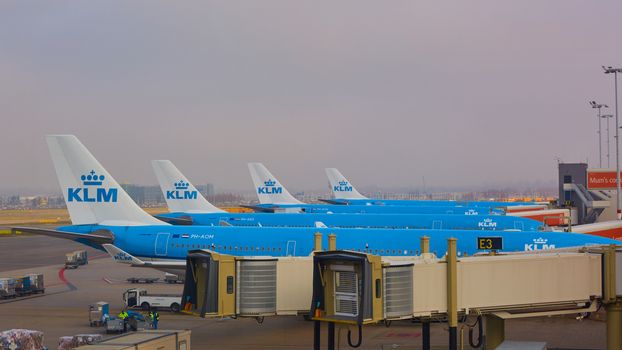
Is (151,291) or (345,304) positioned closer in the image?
(345,304)

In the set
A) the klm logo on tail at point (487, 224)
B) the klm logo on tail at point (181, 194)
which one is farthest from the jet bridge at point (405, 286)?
the klm logo on tail at point (181, 194)

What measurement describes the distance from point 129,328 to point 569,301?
80.4 ft

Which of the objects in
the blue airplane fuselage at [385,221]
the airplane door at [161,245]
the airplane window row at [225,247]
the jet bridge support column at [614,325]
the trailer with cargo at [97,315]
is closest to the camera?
the jet bridge support column at [614,325]

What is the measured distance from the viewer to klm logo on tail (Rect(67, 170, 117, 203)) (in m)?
47.5

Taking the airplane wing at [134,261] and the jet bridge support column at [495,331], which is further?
the airplane wing at [134,261]

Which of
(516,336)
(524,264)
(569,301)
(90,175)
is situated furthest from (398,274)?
(90,175)

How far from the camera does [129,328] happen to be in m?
38.9

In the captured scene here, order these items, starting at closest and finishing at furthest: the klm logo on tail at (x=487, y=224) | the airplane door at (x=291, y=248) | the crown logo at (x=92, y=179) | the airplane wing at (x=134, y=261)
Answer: the airplane wing at (x=134, y=261) < the airplane door at (x=291, y=248) < the crown logo at (x=92, y=179) < the klm logo on tail at (x=487, y=224)

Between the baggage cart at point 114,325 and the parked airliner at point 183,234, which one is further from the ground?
the parked airliner at point 183,234

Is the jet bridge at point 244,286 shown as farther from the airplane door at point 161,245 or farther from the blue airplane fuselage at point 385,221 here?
the blue airplane fuselage at point 385,221

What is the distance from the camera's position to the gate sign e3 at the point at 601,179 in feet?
306

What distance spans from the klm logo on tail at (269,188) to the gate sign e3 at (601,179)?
43.7 meters

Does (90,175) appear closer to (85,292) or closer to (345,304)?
(85,292)

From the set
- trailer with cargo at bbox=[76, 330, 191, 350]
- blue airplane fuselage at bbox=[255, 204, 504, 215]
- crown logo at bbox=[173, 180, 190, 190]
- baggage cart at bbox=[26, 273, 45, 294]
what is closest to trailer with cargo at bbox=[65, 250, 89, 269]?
crown logo at bbox=[173, 180, 190, 190]
